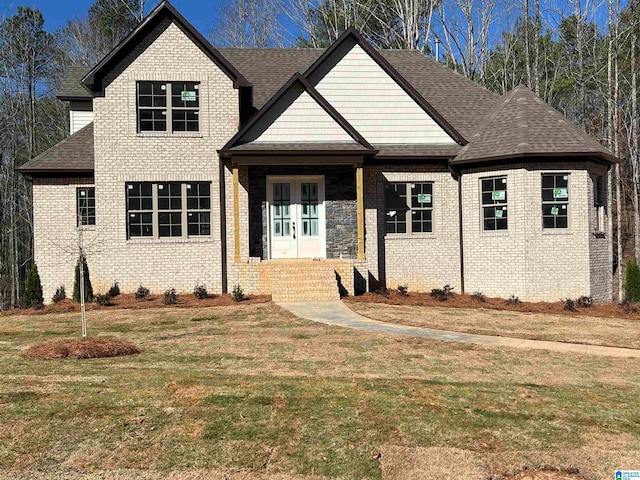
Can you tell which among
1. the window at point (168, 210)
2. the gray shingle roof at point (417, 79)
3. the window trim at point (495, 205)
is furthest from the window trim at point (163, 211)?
the window trim at point (495, 205)

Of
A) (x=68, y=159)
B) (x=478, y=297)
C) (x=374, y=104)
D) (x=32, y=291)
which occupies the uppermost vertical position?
(x=374, y=104)

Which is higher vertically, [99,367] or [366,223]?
[366,223]

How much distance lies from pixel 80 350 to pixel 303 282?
7172mm

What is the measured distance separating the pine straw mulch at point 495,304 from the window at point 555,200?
2254 mm

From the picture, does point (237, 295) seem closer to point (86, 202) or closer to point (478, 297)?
point (86, 202)

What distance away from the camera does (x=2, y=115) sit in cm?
3136

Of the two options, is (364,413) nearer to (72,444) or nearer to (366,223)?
(72,444)

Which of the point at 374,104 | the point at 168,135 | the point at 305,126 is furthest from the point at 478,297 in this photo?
the point at 168,135

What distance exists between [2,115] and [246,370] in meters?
29.3

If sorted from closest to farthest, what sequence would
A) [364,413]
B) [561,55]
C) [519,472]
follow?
[519,472] → [364,413] → [561,55]

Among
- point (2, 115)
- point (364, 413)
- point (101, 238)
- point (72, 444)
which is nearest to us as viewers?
point (72, 444)

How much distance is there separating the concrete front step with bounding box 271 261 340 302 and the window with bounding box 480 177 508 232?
16.3 ft

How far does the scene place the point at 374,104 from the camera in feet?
59.4

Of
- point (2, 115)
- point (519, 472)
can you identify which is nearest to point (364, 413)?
point (519, 472)
